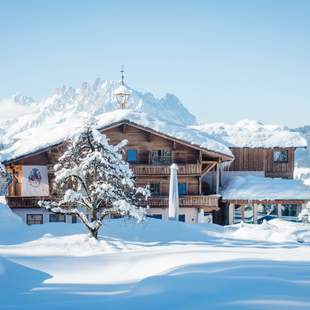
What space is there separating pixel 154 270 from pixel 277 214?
86.3 ft

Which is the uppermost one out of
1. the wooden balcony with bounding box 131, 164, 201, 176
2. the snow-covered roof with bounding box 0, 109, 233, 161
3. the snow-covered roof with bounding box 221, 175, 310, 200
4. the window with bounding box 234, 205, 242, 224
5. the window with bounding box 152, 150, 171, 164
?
the snow-covered roof with bounding box 0, 109, 233, 161

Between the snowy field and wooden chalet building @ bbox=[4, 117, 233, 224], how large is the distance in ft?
21.4

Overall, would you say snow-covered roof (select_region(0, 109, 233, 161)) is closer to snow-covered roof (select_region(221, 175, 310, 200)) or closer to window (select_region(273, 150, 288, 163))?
snow-covered roof (select_region(221, 175, 310, 200))

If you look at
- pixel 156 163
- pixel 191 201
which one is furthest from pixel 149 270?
pixel 156 163

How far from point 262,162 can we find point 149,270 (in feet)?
90.9

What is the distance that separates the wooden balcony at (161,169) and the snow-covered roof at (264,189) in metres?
3.45

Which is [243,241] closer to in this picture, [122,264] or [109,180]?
[109,180]

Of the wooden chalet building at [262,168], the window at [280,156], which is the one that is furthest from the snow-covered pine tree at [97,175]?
the window at [280,156]

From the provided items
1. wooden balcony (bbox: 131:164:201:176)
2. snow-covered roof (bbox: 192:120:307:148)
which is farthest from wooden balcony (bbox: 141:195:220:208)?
snow-covered roof (bbox: 192:120:307:148)

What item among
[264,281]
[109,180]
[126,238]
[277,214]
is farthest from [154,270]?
[277,214]

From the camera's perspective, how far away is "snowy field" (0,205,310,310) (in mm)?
7316

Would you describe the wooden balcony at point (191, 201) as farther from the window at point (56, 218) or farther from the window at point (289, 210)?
the window at point (289, 210)

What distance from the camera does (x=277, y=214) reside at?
3619cm

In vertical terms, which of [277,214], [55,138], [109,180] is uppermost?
[55,138]
